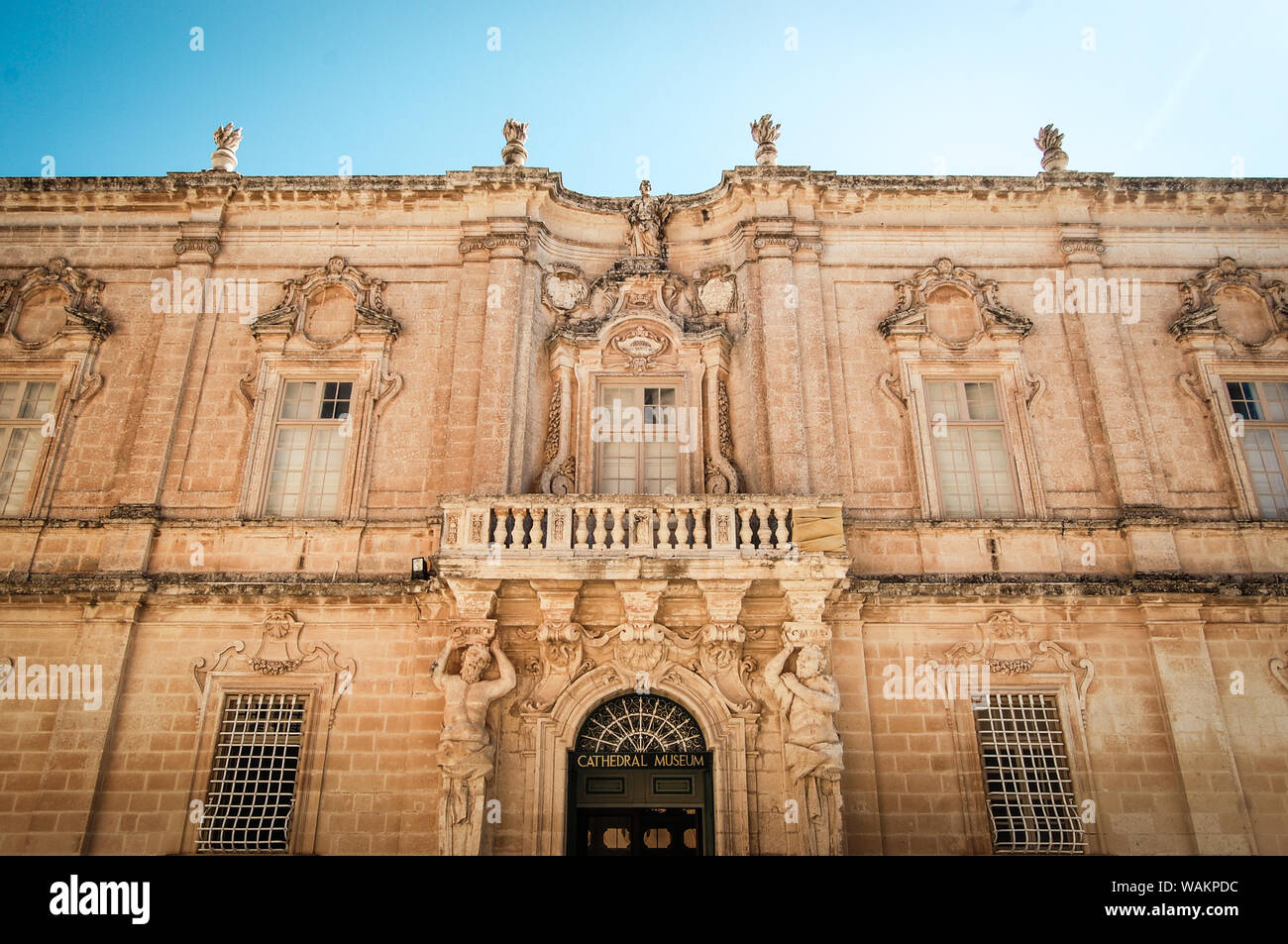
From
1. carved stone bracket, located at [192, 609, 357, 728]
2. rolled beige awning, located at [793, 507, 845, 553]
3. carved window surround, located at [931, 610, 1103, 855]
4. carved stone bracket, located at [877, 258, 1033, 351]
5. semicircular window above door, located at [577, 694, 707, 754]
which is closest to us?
rolled beige awning, located at [793, 507, 845, 553]

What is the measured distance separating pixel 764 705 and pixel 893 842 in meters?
2.38

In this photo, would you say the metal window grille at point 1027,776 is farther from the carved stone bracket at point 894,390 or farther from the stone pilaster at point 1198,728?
the carved stone bracket at point 894,390

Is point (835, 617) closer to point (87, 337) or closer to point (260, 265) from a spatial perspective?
point (260, 265)

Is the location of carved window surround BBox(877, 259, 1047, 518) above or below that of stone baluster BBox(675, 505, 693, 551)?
above

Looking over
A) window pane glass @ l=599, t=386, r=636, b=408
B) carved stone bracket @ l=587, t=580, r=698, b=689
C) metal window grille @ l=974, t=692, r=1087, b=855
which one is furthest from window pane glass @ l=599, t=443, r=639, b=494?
metal window grille @ l=974, t=692, r=1087, b=855

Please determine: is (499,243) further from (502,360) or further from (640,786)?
(640,786)

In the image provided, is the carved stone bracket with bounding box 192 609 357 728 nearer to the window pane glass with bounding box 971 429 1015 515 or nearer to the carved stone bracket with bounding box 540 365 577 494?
the carved stone bracket with bounding box 540 365 577 494

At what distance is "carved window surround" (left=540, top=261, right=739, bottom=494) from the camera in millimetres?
14062

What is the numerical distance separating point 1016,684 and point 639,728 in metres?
5.43

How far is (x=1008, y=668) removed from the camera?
12.5m

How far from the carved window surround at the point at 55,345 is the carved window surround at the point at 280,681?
4.36 meters

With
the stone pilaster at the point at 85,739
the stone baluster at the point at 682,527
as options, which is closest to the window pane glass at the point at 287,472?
the stone pilaster at the point at 85,739

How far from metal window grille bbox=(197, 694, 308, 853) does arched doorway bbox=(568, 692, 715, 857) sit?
3943 millimetres
